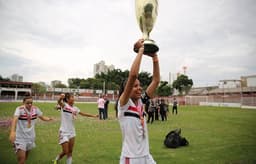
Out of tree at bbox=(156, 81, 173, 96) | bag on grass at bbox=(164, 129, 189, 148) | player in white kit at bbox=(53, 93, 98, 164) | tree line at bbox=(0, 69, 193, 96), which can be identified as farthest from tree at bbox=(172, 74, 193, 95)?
player in white kit at bbox=(53, 93, 98, 164)

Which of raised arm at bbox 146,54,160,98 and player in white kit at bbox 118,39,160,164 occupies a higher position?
raised arm at bbox 146,54,160,98

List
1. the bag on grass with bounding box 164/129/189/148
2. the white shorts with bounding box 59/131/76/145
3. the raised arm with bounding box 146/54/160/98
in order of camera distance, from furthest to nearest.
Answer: the bag on grass with bounding box 164/129/189/148
the white shorts with bounding box 59/131/76/145
the raised arm with bounding box 146/54/160/98

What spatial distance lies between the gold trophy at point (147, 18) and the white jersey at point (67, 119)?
3786 mm

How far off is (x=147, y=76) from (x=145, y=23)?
79.6 metres

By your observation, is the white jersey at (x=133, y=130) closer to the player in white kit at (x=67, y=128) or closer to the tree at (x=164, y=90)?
the player in white kit at (x=67, y=128)

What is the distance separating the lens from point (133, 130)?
108 inches

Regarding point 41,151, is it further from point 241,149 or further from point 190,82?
point 190,82

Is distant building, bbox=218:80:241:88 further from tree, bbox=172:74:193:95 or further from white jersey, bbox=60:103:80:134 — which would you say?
white jersey, bbox=60:103:80:134

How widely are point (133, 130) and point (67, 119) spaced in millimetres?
3702

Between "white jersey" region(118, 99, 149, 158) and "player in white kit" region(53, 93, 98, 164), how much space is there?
133 inches

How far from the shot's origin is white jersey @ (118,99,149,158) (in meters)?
2.72

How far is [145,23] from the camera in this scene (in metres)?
2.96

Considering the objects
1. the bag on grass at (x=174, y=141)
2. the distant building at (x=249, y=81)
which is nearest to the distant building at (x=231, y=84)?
the distant building at (x=249, y=81)

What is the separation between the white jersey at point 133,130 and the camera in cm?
272
